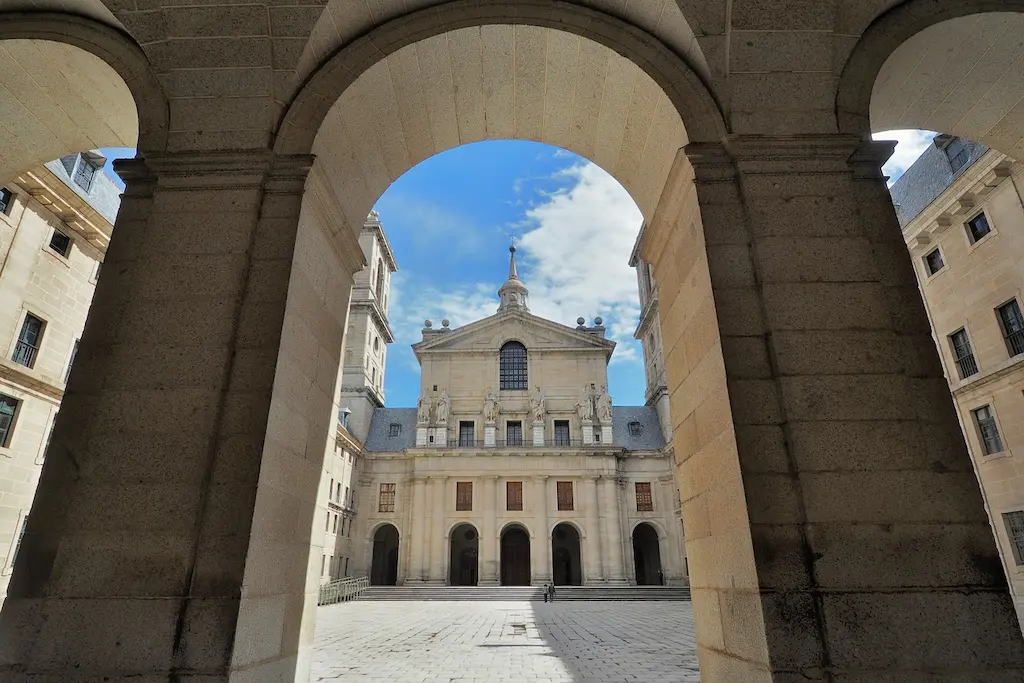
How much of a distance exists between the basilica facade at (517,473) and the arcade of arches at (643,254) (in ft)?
126

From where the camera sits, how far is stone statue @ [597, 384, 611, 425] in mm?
47000

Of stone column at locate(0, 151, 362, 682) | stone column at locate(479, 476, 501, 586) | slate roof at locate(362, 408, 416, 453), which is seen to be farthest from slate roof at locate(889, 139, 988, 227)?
slate roof at locate(362, 408, 416, 453)

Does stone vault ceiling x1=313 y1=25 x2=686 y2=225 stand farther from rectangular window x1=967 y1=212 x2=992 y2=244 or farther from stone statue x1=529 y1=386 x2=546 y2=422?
stone statue x1=529 y1=386 x2=546 y2=422

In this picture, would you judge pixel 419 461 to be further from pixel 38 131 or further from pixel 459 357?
pixel 38 131

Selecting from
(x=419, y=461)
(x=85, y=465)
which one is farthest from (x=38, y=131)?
(x=419, y=461)

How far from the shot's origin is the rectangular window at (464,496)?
1737 inches

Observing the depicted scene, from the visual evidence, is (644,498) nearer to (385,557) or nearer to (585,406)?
(585,406)

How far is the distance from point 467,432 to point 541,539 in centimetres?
1087

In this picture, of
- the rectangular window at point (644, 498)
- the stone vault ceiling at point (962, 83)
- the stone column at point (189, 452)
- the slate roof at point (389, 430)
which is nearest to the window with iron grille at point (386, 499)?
the slate roof at point (389, 430)

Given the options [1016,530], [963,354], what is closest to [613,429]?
[963,354]

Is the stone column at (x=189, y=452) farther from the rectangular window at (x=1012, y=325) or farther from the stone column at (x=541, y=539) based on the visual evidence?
the stone column at (x=541, y=539)

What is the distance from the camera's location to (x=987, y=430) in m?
18.5

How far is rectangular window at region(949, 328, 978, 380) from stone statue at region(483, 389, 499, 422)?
32.9 metres

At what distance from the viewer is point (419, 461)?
4531 centimetres
